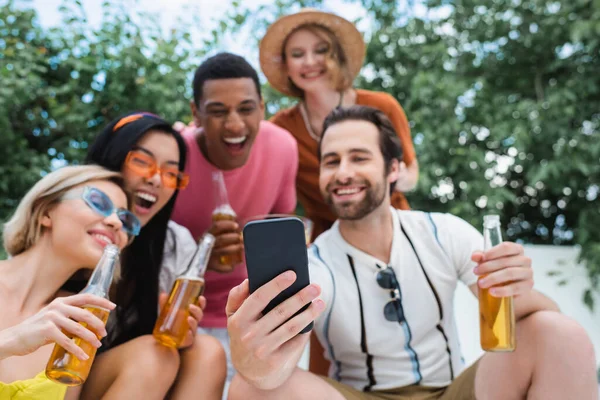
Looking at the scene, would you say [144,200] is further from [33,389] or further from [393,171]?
Result: [393,171]

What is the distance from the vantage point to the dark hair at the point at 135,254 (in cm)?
235

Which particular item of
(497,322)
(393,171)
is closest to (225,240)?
(393,171)

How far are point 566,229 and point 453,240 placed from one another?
186 inches

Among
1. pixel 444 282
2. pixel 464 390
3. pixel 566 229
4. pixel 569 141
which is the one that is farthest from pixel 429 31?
pixel 464 390

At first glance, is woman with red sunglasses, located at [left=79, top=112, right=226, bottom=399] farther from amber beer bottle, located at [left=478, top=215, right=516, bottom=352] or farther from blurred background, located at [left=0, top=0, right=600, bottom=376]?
blurred background, located at [left=0, top=0, right=600, bottom=376]

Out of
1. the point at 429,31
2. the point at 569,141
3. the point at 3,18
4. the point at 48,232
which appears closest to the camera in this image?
the point at 48,232

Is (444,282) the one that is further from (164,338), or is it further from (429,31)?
(429,31)

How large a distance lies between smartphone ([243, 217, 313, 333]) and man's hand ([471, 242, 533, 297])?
74 centimetres

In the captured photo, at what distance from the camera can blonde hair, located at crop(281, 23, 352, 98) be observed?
3025mm

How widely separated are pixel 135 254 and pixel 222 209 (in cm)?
46

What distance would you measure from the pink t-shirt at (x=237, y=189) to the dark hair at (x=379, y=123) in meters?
0.48

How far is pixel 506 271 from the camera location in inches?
69.7

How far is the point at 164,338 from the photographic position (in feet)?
6.78

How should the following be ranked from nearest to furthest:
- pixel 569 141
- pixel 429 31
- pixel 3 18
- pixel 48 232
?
pixel 48 232, pixel 3 18, pixel 569 141, pixel 429 31
